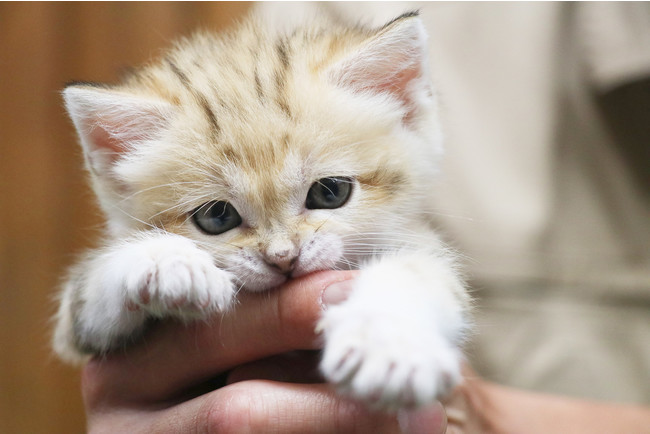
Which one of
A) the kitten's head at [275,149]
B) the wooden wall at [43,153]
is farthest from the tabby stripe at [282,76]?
the wooden wall at [43,153]

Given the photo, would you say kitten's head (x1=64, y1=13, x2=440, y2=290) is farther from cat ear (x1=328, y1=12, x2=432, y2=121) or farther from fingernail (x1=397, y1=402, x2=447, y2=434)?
fingernail (x1=397, y1=402, x2=447, y2=434)

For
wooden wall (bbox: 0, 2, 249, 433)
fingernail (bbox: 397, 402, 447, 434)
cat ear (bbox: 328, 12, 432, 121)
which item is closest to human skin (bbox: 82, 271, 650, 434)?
fingernail (bbox: 397, 402, 447, 434)

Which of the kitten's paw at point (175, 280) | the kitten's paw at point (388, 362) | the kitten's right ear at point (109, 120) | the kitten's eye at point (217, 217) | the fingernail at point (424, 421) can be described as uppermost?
the kitten's right ear at point (109, 120)

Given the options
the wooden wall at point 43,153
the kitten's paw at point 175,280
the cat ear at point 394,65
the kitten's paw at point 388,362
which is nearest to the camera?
the kitten's paw at point 388,362

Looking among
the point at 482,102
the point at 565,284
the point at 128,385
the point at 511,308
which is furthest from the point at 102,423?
the point at 482,102

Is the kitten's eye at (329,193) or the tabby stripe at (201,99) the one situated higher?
the tabby stripe at (201,99)

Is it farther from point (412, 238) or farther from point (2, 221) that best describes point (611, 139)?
point (2, 221)

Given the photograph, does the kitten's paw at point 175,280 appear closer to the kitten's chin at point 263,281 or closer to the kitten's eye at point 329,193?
the kitten's chin at point 263,281
